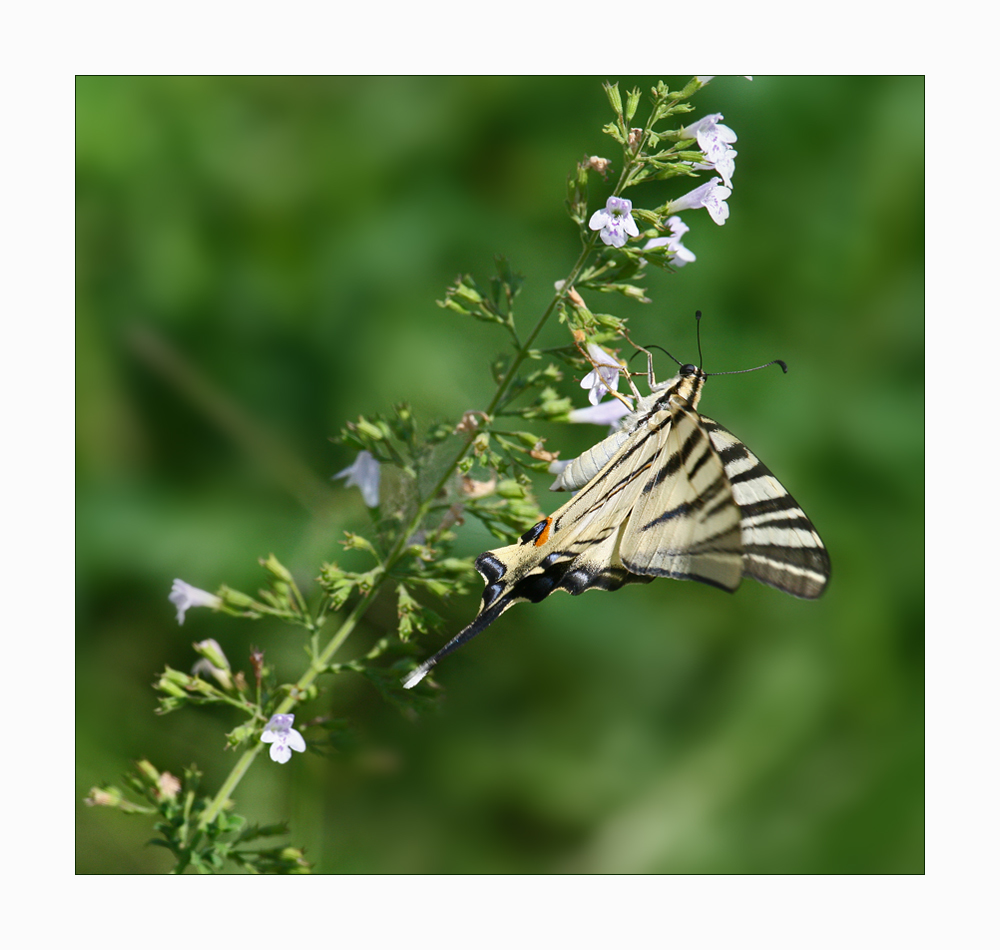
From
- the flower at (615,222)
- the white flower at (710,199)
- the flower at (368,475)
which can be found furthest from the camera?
the flower at (368,475)

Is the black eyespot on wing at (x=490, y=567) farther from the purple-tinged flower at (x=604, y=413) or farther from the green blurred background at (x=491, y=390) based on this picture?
the green blurred background at (x=491, y=390)

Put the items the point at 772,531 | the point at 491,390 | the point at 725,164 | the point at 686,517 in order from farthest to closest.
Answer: the point at 491,390 < the point at 772,531 < the point at 725,164 < the point at 686,517

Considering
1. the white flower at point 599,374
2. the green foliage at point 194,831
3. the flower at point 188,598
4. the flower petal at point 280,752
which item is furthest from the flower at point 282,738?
the white flower at point 599,374

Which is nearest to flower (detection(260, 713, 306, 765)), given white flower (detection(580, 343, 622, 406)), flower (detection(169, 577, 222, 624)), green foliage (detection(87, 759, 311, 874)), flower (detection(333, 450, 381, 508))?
green foliage (detection(87, 759, 311, 874))

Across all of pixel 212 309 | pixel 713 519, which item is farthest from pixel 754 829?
pixel 212 309

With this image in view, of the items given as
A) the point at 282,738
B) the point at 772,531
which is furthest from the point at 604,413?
the point at 282,738

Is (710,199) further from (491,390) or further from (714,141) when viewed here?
(491,390)

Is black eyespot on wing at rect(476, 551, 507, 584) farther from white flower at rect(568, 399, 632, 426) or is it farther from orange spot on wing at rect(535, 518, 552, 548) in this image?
white flower at rect(568, 399, 632, 426)

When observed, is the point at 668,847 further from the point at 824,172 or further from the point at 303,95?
the point at 303,95
